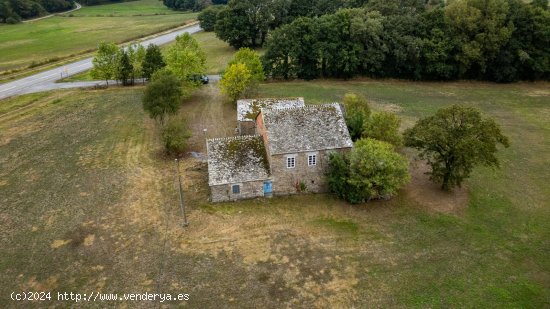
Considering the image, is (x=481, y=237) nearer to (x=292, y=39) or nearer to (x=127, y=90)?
(x=292, y=39)

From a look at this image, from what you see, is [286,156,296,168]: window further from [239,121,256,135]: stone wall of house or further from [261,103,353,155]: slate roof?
[239,121,256,135]: stone wall of house

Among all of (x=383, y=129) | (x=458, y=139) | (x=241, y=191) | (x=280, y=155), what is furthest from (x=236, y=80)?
(x=458, y=139)

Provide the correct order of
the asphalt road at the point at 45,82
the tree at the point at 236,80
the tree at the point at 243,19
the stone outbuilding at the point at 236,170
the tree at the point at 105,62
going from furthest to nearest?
1. the tree at the point at 243,19
2. the tree at the point at 105,62
3. the asphalt road at the point at 45,82
4. the tree at the point at 236,80
5. the stone outbuilding at the point at 236,170

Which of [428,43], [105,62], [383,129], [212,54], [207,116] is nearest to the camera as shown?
[383,129]

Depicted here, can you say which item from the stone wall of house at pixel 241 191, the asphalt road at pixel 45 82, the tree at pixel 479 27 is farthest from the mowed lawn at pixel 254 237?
the tree at pixel 479 27

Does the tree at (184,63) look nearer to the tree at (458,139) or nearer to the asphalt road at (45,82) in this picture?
the asphalt road at (45,82)

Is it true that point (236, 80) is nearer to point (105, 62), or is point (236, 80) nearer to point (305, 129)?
point (305, 129)

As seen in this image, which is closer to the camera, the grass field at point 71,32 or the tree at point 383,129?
the tree at point 383,129

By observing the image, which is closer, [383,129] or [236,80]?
[383,129]
